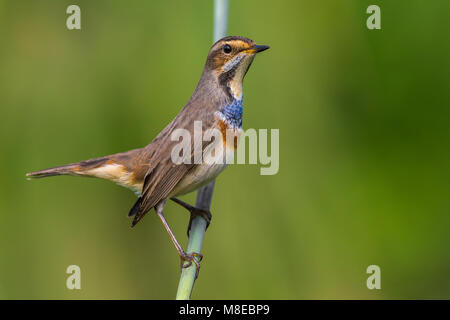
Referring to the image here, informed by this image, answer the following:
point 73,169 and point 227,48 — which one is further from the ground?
point 227,48

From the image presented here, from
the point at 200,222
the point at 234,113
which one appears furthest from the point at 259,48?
the point at 200,222

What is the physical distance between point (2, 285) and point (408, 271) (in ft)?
7.76

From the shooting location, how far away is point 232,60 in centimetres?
338

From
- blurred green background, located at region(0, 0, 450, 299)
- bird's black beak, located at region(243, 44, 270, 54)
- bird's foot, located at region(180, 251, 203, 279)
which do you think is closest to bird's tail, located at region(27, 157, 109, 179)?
blurred green background, located at region(0, 0, 450, 299)

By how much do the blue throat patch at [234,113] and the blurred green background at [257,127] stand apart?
165 mm

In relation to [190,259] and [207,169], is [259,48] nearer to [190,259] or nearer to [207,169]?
[207,169]

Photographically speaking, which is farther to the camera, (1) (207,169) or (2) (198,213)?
(2) (198,213)

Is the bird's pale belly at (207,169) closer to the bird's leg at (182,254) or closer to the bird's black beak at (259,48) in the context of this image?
the bird's leg at (182,254)

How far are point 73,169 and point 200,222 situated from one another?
2.78 feet

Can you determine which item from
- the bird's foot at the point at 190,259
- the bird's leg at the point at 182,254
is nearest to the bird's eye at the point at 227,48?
the bird's leg at the point at 182,254

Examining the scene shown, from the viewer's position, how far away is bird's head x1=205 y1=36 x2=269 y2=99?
333cm

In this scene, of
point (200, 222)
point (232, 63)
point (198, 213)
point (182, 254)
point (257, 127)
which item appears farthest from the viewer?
point (257, 127)

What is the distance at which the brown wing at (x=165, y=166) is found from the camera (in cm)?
329

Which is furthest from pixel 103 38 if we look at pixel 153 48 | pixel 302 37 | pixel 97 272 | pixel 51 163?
pixel 97 272
